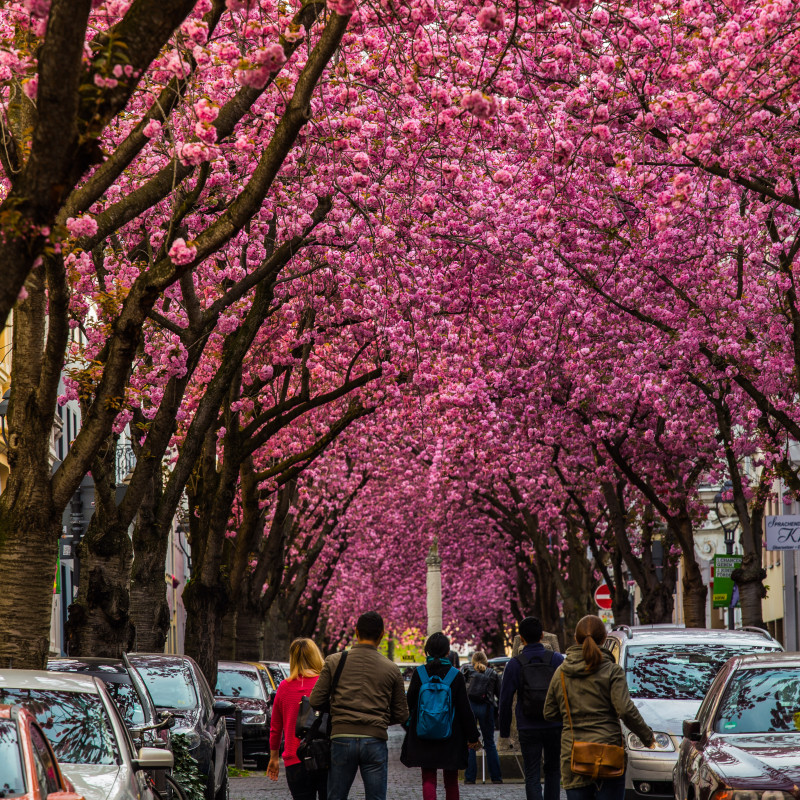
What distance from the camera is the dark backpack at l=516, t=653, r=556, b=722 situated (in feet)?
40.5

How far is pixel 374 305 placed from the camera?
20.7m

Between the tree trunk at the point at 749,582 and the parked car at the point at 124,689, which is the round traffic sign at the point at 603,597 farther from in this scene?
the parked car at the point at 124,689

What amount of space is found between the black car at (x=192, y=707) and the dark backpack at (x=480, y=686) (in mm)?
6601

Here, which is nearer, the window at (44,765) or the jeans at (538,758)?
the window at (44,765)

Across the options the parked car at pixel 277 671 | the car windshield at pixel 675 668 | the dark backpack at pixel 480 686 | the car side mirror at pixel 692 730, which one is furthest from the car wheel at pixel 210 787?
the parked car at pixel 277 671

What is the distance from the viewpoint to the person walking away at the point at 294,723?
34.7ft

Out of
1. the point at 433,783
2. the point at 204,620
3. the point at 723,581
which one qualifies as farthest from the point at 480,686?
the point at 433,783

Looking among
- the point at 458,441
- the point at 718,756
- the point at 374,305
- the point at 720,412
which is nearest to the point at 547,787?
the point at 718,756

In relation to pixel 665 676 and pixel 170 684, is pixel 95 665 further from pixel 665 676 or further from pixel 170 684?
pixel 665 676

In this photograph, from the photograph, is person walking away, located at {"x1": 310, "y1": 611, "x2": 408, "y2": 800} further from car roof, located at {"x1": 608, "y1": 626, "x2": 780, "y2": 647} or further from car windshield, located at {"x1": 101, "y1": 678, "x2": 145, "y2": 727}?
car roof, located at {"x1": 608, "y1": 626, "x2": 780, "y2": 647}

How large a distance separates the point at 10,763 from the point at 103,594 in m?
10.9

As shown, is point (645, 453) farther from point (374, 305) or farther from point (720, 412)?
point (374, 305)

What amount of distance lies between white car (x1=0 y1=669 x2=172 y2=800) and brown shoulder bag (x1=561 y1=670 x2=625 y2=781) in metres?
2.66

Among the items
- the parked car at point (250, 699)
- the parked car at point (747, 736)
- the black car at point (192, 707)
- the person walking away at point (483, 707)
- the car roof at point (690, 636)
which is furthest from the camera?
the parked car at point (250, 699)
